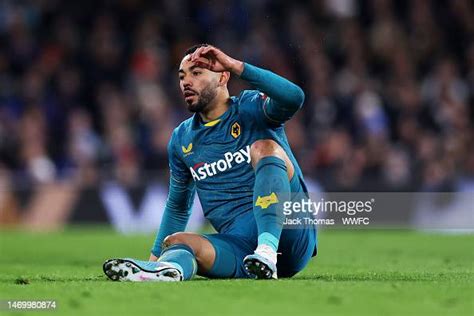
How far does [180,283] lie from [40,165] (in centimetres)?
967

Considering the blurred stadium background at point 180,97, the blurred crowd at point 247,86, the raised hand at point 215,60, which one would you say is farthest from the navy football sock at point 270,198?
the blurred crowd at point 247,86

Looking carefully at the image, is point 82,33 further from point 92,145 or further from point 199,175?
→ point 199,175

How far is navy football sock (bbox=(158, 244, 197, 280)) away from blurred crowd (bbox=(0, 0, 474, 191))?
8348 millimetres

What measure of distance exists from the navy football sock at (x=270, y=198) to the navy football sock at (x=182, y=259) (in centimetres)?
43

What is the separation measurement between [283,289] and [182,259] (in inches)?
32.2

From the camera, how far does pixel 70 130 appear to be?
15984 millimetres

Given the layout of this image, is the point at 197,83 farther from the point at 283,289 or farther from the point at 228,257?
the point at 283,289

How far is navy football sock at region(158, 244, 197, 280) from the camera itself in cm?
633

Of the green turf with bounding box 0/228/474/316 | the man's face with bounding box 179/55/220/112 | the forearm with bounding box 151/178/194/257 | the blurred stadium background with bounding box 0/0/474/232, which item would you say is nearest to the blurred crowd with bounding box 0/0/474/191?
the blurred stadium background with bounding box 0/0/474/232

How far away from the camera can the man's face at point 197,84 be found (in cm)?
680

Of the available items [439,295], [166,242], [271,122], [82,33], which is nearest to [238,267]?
[166,242]

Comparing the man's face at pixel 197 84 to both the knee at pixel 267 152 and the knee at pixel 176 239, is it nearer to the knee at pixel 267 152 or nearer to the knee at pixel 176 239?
the knee at pixel 267 152

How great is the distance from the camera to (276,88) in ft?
21.2

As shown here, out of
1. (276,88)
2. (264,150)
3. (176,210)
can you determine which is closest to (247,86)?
(176,210)
